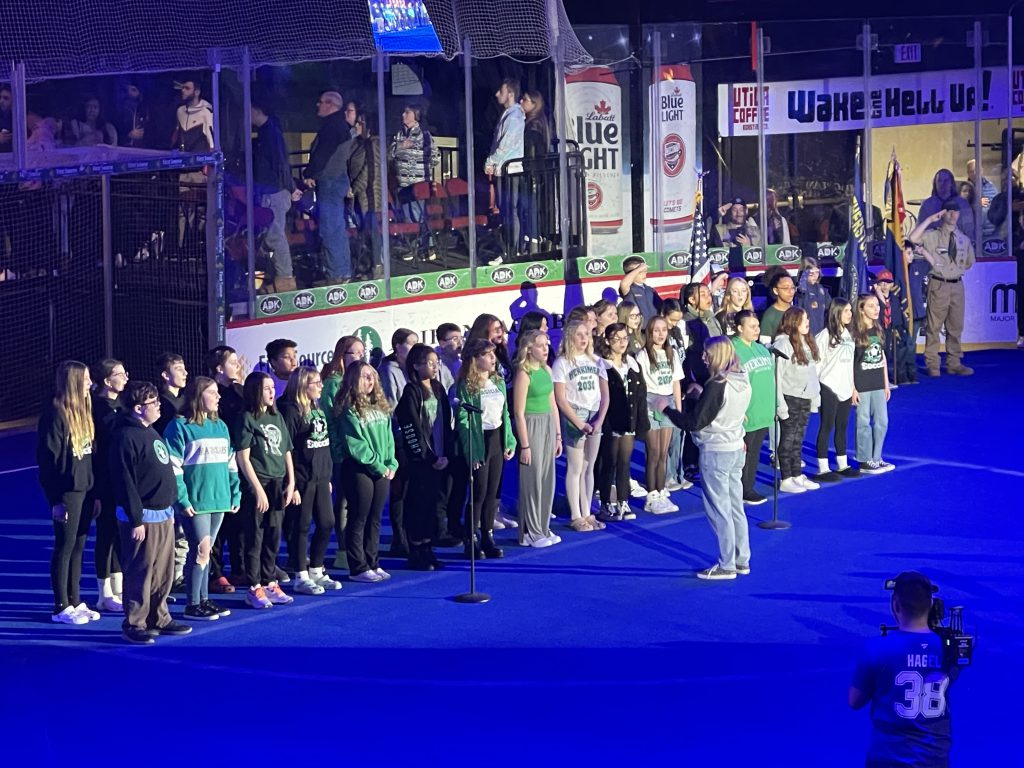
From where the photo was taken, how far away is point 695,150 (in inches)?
915

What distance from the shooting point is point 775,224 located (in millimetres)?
23609

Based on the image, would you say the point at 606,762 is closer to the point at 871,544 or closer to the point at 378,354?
the point at 871,544

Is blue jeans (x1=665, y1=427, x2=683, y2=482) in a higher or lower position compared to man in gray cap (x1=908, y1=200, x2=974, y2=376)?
lower

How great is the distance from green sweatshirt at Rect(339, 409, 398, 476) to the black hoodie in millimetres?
1637

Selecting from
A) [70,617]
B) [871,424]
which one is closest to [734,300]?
[871,424]

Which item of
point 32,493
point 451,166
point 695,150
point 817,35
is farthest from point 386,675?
point 817,35

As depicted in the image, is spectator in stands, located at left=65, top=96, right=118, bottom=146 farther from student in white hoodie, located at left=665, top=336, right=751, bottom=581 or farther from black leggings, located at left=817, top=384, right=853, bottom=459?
student in white hoodie, located at left=665, top=336, right=751, bottom=581

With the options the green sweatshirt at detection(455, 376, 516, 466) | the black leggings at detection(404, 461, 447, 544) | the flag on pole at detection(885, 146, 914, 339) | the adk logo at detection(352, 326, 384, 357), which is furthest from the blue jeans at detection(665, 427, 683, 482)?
the flag on pole at detection(885, 146, 914, 339)

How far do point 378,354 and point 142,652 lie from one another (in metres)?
6.11

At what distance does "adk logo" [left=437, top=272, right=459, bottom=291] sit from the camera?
19.1 m

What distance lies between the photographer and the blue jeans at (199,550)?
1123 cm

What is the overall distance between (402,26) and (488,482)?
7.41 meters

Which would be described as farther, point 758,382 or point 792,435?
point 792,435

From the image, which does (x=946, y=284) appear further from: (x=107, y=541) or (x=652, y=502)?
(x=107, y=541)
